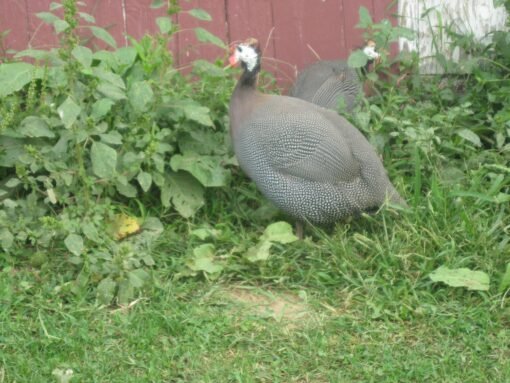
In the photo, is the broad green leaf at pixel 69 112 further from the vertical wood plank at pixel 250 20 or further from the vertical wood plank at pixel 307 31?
the vertical wood plank at pixel 307 31

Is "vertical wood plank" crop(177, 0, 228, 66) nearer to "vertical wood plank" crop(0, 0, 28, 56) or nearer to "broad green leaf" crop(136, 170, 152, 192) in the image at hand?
"vertical wood plank" crop(0, 0, 28, 56)

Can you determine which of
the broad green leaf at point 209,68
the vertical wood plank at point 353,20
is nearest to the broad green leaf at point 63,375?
the broad green leaf at point 209,68

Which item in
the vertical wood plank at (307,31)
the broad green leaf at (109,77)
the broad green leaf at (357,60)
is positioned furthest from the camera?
the vertical wood plank at (307,31)

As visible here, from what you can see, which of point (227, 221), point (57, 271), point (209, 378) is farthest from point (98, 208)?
point (209, 378)

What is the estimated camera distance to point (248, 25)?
187 inches

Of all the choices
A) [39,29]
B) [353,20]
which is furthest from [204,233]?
[353,20]

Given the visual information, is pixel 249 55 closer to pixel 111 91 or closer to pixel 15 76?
pixel 111 91

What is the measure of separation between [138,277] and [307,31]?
195 cm

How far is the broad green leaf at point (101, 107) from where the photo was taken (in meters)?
3.70

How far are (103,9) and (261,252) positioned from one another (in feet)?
5.44

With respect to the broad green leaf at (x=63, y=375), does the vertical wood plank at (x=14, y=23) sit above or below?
above

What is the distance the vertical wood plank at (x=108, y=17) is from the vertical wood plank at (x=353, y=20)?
114 cm

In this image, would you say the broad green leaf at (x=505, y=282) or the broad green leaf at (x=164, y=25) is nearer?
the broad green leaf at (x=505, y=282)

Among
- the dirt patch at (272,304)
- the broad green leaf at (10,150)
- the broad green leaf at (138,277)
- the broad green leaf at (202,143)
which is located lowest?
the dirt patch at (272,304)
